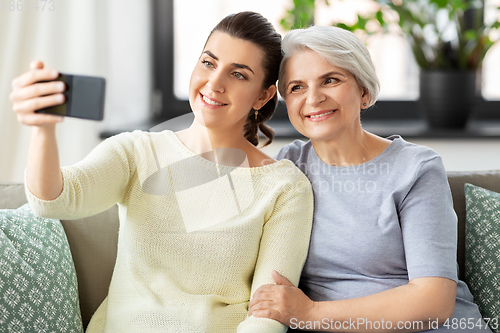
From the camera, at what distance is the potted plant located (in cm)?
228

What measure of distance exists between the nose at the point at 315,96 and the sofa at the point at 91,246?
61cm

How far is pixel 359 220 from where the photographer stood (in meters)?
1.16

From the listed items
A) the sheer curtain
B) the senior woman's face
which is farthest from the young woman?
the sheer curtain

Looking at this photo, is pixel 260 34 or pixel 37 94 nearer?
pixel 37 94

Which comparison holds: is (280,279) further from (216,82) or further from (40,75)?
(40,75)

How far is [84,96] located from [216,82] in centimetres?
48

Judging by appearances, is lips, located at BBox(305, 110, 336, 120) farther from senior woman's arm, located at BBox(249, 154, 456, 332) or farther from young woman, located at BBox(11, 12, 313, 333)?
senior woman's arm, located at BBox(249, 154, 456, 332)

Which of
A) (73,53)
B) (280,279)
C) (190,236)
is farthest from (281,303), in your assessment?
(73,53)

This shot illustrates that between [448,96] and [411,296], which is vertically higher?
[448,96]

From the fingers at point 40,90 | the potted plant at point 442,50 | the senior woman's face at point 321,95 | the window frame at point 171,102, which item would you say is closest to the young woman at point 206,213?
the senior woman's face at point 321,95

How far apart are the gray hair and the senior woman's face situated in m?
0.02

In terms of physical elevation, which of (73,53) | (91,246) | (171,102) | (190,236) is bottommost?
(91,246)

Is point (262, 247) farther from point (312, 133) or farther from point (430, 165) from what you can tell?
point (430, 165)

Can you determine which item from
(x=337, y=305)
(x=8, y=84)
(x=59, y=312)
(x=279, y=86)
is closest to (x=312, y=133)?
(x=279, y=86)
